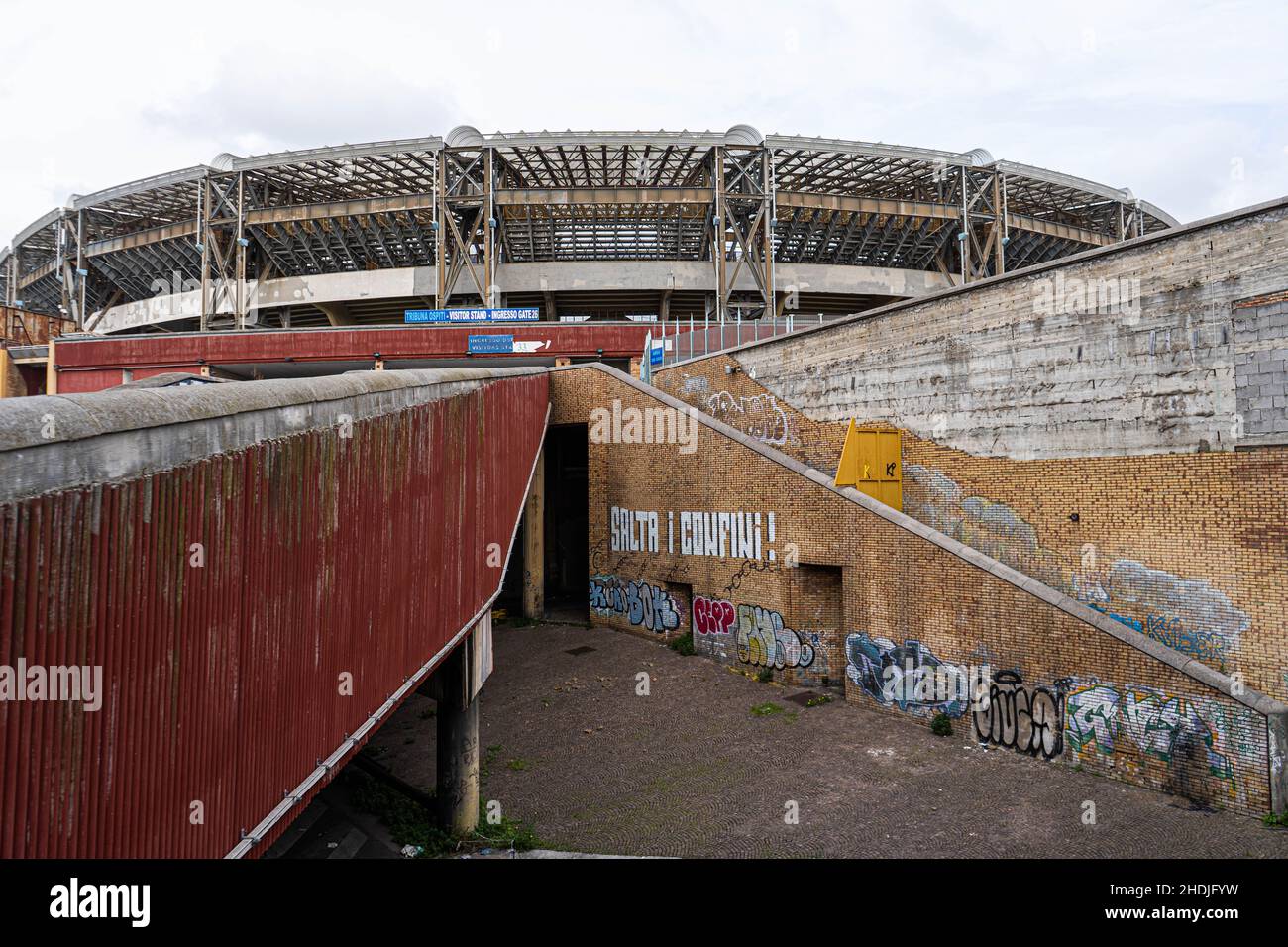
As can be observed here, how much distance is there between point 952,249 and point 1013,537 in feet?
136

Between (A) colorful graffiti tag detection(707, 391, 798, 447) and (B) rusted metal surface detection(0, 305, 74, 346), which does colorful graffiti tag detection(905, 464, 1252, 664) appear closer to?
(A) colorful graffiti tag detection(707, 391, 798, 447)

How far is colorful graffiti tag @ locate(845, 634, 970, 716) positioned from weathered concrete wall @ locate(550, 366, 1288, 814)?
29mm

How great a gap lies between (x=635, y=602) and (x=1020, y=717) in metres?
11.4

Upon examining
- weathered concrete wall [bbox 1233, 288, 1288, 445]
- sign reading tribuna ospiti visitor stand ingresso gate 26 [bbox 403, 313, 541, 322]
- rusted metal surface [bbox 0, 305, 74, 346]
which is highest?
rusted metal surface [bbox 0, 305, 74, 346]

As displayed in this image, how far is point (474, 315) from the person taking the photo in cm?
3788

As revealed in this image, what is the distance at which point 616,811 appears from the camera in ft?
37.3

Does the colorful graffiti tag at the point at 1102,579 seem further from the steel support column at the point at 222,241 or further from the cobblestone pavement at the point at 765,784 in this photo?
the steel support column at the point at 222,241

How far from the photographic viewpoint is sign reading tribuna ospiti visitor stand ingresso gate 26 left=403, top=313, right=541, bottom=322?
1470 inches

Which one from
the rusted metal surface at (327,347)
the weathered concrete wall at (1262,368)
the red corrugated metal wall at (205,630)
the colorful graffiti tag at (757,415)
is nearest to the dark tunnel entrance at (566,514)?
the colorful graffiti tag at (757,415)

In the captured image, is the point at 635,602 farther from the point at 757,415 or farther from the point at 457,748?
the point at 457,748

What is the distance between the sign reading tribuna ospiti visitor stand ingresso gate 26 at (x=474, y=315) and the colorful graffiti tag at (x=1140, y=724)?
31.4 meters

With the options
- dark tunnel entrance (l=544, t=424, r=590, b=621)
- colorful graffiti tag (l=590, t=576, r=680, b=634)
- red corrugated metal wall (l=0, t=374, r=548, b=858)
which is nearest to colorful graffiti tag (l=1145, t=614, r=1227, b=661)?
colorful graffiti tag (l=590, t=576, r=680, b=634)

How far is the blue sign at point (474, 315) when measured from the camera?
37344 mm

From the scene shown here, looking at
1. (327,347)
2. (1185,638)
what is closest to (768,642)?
(1185,638)
